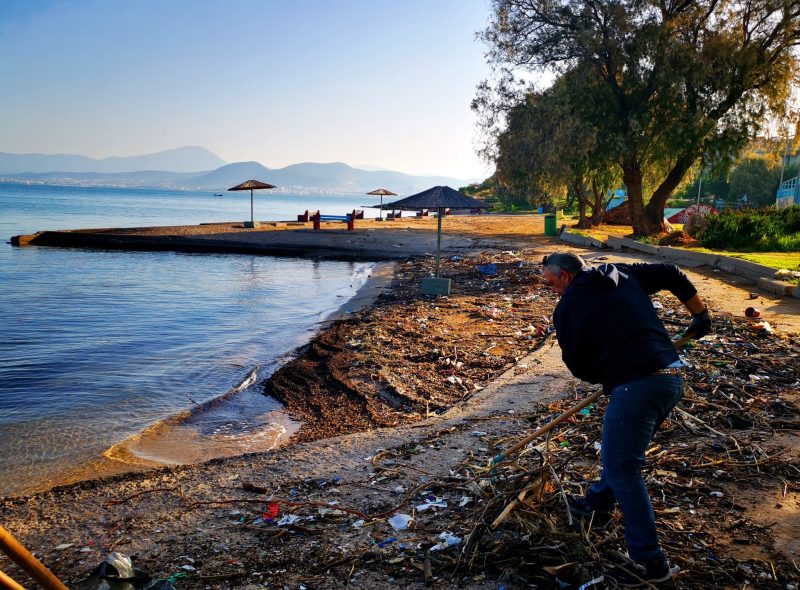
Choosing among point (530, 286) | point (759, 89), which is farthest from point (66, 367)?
point (759, 89)

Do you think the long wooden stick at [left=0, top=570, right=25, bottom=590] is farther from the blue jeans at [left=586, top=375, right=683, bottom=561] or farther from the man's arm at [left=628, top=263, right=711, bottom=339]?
the man's arm at [left=628, top=263, right=711, bottom=339]

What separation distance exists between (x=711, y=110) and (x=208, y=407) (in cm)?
2114

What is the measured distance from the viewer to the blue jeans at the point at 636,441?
10.5 feet

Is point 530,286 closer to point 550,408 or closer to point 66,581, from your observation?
point 550,408

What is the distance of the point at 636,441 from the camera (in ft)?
10.6

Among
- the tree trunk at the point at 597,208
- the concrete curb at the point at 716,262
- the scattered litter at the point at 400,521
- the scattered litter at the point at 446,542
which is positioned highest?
the tree trunk at the point at 597,208

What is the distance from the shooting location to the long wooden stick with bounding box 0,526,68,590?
226cm

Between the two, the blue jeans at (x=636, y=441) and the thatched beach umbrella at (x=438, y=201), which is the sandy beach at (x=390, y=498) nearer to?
the blue jeans at (x=636, y=441)

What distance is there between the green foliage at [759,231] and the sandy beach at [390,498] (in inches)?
403

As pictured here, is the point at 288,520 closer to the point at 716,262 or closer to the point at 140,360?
the point at 140,360

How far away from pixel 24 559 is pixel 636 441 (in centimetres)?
281

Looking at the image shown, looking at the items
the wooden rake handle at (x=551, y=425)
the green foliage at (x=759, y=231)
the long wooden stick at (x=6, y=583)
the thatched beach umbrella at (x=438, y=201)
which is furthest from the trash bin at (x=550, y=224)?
the long wooden stick at (x=6, y=583)

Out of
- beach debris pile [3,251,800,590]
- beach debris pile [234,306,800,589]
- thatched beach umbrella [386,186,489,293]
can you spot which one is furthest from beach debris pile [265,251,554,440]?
thatched beach umbrella [386,186,489,293]

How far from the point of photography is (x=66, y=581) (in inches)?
150
